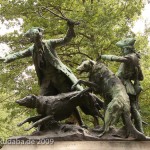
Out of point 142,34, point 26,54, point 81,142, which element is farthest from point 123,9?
point 81,142

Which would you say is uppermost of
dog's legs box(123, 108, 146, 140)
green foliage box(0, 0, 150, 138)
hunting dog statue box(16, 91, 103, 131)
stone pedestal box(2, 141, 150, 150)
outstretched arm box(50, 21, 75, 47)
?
green foliage box(0, 0, 150, 138)

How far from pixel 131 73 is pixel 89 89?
83cm

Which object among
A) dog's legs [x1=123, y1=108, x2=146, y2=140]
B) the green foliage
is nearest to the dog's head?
dog's legs [x1=123, y1=108, x2=146, y2=140]

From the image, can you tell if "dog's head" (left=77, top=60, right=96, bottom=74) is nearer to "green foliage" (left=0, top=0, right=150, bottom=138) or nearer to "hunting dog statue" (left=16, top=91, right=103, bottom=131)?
"hunting dog statue" (left=16, top=91, right=103, bottom=131)

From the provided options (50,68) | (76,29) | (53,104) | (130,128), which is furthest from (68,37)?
(76,29)

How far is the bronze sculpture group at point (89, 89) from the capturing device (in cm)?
585

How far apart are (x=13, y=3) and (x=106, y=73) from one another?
7739mm

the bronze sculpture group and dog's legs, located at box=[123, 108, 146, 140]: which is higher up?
the bronze sculpture group

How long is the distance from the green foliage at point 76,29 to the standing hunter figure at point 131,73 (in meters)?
5.50

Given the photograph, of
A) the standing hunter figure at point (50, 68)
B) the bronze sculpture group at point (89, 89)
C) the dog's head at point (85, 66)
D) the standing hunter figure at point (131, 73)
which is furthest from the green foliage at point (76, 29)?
the dog's head at point (85, 66)

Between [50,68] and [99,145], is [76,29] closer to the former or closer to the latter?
[50,68]

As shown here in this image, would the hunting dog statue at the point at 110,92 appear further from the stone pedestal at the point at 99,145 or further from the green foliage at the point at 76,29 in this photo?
the green foliage at the point at 76,29

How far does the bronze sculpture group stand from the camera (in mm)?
5852

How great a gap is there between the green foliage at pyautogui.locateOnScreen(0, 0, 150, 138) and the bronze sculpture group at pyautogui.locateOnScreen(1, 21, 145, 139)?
199 inches
